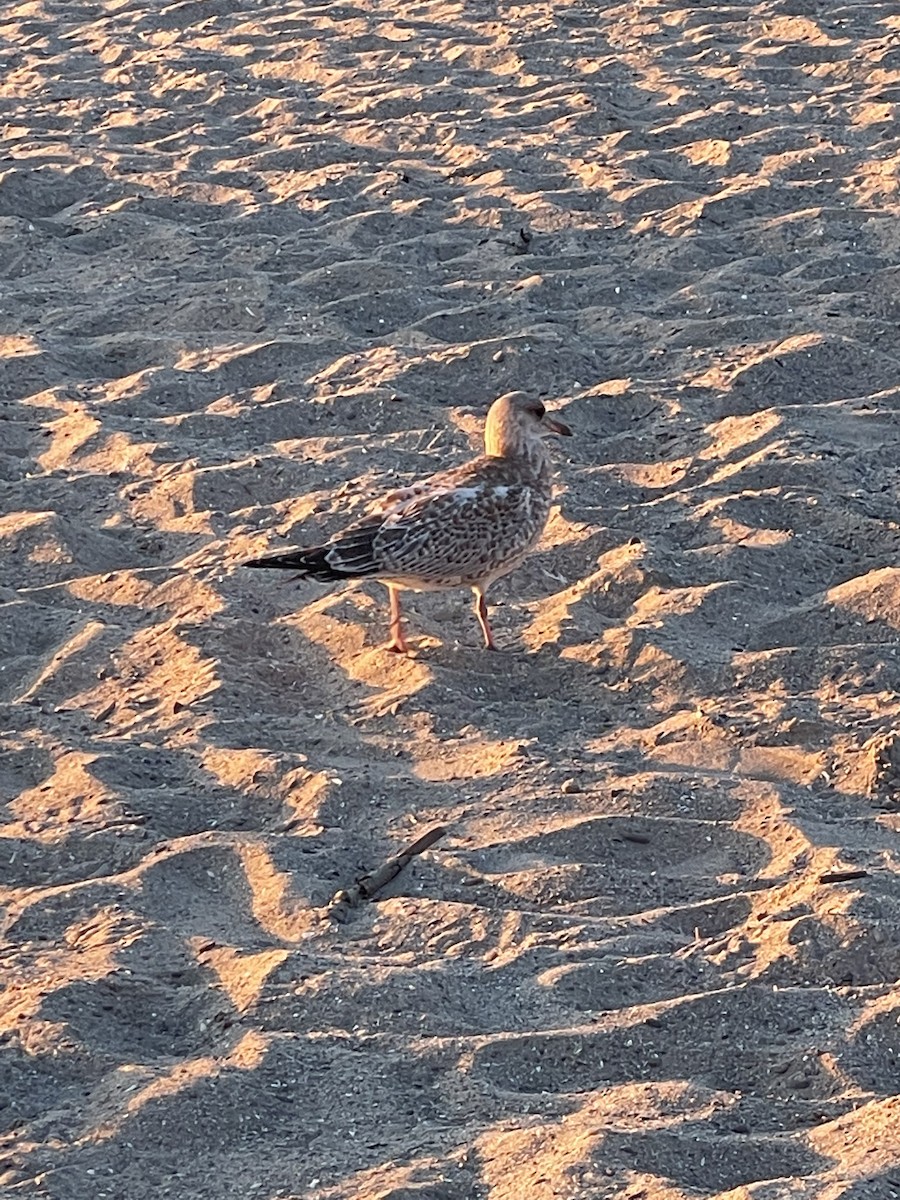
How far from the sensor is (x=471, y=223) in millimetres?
7590

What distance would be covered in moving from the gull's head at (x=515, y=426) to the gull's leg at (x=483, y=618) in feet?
1.45

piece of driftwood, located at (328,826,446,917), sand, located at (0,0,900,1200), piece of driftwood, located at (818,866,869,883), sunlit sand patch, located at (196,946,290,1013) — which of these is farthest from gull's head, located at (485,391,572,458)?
sunlit sand patch, located at (196,946,290,1013)

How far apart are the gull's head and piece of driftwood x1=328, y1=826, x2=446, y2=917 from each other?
59.6 inches

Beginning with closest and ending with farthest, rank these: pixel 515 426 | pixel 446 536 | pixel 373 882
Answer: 1. pixel 373 882
2. pixel 446 536
3. pixel 515 426

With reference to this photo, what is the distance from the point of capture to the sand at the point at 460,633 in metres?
3.67

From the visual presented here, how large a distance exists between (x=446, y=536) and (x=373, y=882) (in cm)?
118

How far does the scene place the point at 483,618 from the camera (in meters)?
5.29

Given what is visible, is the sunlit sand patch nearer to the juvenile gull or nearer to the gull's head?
the juvenile gull

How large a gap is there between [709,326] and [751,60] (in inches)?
97.8

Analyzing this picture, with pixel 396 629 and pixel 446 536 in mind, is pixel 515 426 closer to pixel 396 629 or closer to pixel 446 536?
pixel 446 536

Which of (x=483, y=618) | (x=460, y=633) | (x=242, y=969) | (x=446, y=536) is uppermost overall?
(x=446, y=536)

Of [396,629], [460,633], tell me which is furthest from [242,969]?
[460,633]

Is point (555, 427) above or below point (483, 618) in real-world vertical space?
above

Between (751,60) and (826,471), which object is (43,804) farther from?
(751,60)
